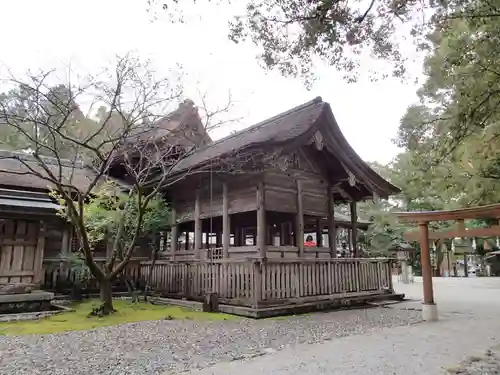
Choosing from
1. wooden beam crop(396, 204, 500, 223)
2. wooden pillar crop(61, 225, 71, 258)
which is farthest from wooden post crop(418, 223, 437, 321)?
wooden pillar crop(61, 225, 71, 258)

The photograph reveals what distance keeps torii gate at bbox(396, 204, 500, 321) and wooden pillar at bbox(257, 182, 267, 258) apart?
10.4 ft

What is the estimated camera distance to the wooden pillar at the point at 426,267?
8.38 m

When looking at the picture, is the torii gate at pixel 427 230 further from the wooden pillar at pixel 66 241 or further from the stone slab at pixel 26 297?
the wooden pillar at pixel 66 241

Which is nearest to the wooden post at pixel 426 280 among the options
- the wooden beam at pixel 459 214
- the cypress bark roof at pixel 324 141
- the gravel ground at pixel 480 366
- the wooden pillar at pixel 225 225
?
the wooden beam at pixel 459 214

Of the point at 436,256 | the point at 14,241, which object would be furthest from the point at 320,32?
the point at 436,256

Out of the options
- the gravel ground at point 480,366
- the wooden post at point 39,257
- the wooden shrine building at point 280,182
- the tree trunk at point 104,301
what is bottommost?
the gravel ground at point 480,366

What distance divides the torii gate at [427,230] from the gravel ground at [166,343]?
1.50 ft

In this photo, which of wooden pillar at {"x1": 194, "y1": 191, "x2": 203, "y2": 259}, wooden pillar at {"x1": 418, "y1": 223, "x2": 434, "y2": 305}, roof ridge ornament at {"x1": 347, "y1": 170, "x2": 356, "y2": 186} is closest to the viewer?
wooden pillar at {"x1": 418, "y1": 223, "x2": 434, "y2": 305}

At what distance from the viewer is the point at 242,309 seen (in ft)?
29.1

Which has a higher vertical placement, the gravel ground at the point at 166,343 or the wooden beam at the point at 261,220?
the wooden beam at the point at 261,220

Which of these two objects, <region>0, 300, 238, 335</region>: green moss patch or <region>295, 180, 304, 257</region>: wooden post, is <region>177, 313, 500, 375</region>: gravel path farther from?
<region>295, 180, 304, 257</region>: wooden post

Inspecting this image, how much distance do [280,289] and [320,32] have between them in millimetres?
5669

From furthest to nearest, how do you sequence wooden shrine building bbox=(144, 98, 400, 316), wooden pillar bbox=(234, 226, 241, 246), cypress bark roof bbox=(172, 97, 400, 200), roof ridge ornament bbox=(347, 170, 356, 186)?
wooden pillar bbox=(234, 226, 241, 246) → roof ridge ornament bbox=(347, 170, 356, 186) → cypress bark roof bbox=(172, 97, 400, 200) → wooden shrine building bbox=(144, 98, 400, 316)

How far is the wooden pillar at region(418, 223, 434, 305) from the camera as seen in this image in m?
8.38
